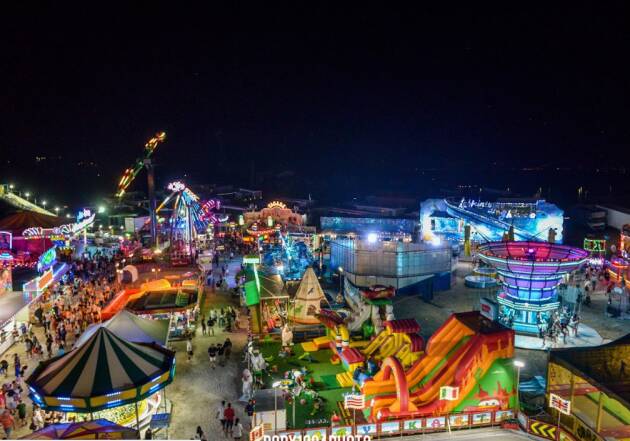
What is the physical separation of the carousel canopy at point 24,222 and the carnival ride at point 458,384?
87.5 ft

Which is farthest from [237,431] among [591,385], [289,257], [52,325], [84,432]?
[289,257]

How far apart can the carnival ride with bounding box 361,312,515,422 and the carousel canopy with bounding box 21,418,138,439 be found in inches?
242

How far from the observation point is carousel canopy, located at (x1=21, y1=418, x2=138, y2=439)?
1008 cm

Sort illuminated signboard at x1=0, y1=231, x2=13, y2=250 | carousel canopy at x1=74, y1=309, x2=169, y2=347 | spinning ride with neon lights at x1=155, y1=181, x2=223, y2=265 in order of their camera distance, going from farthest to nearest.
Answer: spinning ride with neon lights at x1=155, y1=181, x2=223, y2=265 < illuminated signboard at x1=0, y1=231, x2=13, y2=250 < carousel canopy at x1=74, y1=309, x2=169, y2=347

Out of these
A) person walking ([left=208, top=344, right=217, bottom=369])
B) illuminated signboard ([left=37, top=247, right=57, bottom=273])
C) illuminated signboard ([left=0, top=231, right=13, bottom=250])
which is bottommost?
person walking ([left=208, top=344, right=217, bottom=369])

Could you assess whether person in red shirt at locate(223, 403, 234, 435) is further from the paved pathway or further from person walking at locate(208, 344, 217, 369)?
person walking at locate(208, 344, 217, 369)

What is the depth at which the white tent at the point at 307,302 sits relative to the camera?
22.1 metres

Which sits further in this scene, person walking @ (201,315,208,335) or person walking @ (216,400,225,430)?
person walking @ (201,315,208,335)

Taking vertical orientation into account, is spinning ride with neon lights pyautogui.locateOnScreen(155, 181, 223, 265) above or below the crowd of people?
above

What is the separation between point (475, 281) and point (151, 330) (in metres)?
20.1

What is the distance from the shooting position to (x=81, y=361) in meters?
12.8

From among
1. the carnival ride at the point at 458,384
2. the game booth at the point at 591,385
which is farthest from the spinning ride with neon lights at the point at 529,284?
the carnival ride at the point at 458,384

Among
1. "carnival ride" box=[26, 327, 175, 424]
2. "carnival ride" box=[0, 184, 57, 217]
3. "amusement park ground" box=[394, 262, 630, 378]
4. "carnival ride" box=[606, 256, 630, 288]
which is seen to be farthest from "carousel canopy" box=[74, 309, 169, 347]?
"carnival ride" box=[0, 184, 57, 217]

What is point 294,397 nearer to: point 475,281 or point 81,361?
point 81,361
